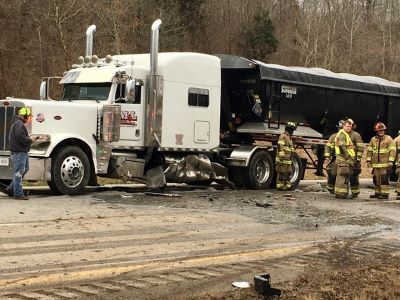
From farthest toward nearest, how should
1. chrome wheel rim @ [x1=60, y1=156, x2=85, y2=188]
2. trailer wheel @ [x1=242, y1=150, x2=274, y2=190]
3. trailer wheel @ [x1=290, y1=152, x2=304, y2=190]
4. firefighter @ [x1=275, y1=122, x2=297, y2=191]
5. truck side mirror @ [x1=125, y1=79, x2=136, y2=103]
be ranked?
1. trailer wheel @ [x1=290, y1=152, x2=304, y2=190]
2. firefighter @ [x1=275, y1=122, x2=297, y2=191]
3. trailer wheel @ [x1=242, y1=150, x2=274, y2=190]
4. truck side mirror @ [x1=125, y1=79, x2=136, y2=103]
5. chrome wheel rim @ [x1=60, y1=156, x2=85, y2=188]

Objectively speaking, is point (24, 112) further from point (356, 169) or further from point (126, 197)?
point (356, 169)

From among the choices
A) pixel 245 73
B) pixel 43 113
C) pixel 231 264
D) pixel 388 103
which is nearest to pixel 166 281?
pixel 231 264

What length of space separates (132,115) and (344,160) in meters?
5.11

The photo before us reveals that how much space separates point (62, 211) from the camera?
32.6ft

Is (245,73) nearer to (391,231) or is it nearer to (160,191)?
(160,191)

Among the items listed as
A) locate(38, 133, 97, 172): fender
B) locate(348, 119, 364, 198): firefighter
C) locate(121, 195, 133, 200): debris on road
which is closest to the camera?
locate(38, 133, 97, 172): fender

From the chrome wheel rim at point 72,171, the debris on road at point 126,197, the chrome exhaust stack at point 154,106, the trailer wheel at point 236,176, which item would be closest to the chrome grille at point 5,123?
the chrome wheel rim at point 72,171

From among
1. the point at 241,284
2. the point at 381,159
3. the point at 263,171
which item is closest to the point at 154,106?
the point at 263,171

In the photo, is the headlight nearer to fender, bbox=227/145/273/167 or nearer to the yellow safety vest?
fender, bbox=227/145/273/167

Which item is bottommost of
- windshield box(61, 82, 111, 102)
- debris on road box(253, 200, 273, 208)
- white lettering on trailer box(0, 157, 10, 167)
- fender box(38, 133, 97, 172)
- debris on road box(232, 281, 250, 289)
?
debris on road box(232, 281, 250, 289)

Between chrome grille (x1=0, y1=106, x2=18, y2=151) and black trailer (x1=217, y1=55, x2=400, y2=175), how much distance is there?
5701 millimetres

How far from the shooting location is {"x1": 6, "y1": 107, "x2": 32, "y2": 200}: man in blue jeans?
10961 mm

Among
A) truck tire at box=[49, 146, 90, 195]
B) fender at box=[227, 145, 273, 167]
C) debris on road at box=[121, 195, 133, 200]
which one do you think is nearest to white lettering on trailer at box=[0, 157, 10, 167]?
truck tire at box=[49, 146, 90, 195]

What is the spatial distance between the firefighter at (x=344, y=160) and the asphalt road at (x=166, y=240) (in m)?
0.70
